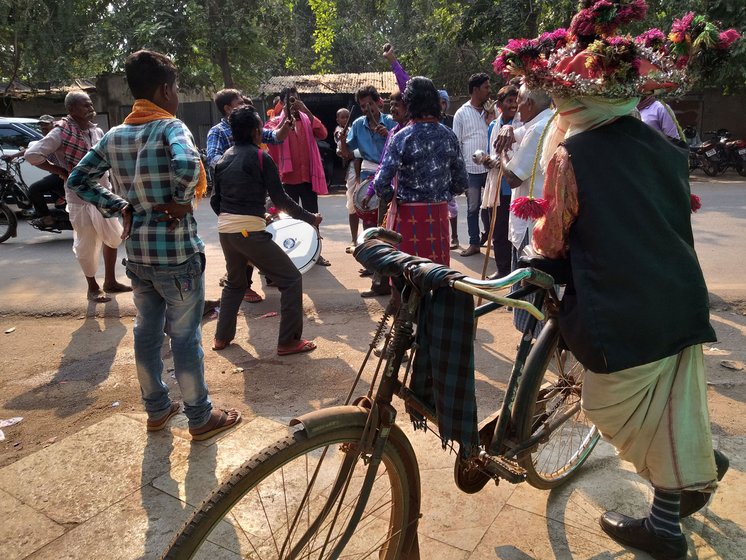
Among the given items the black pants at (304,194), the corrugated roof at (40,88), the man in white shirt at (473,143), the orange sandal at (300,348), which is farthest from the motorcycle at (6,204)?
the corrugated roof at (40,88)

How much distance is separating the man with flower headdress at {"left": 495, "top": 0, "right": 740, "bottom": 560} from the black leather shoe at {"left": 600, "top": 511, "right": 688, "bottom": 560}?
258mm

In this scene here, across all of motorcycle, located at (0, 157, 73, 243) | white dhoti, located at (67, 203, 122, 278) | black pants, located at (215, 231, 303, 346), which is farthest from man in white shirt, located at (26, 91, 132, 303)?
motorcycle, located at (0, 157, 73, 243)

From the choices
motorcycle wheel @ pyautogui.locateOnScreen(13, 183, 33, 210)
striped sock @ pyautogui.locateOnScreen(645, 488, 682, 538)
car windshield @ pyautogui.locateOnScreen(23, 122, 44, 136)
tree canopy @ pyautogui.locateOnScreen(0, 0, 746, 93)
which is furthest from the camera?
tree canopy @ pyautogui.locateOnScreen(0, 0, 746, 93)

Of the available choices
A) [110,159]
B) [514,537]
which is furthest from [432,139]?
[514,537]

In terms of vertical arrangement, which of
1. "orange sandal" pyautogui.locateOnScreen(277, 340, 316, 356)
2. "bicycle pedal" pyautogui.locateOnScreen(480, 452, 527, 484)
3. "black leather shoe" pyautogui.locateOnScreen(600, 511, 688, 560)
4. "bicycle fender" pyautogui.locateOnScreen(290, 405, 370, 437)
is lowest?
"black leather shoe" pyautogui.locateOnScreen(600, 511, 688, 560)

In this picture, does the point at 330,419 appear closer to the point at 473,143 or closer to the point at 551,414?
the point at 551,414

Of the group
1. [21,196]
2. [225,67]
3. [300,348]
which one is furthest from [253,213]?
[225,67]

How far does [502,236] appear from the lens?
18.3 feet

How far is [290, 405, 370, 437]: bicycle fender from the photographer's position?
175 cm

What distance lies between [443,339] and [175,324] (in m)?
1.80

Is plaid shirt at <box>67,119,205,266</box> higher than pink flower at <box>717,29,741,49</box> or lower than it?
lower

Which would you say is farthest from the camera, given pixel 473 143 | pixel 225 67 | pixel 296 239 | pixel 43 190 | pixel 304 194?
pixel 225 67

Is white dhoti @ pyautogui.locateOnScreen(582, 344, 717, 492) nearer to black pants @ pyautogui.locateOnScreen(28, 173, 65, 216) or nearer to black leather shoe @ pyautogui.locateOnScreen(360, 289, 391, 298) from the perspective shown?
black leather shoe @ pyautogui.locateOnScreen(360, 289, 391, 298)

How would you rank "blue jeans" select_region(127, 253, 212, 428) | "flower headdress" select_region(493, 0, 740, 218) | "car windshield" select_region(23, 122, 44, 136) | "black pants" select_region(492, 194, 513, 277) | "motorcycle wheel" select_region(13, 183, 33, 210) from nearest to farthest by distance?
"flower headdress" select_region(493, 0, 740, 218) < "blue jeans" select_region(127, 253, 212, 428) < "black pants" select_region(492, 194, 513, 277) < "motorcycle wheel" select_region(13, 183, 33, 210) < "car windshield" select_region(23, 122, 44, 136)
